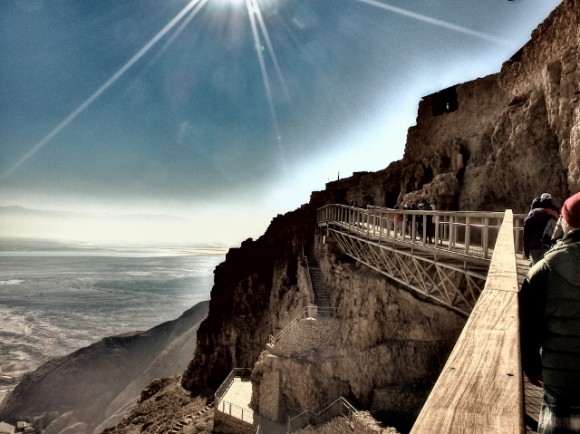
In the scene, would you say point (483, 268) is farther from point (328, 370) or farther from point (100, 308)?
point (100, 308)

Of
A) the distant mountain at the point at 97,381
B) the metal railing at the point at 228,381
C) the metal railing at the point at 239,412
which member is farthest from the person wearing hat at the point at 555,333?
the distant mountain at the point at 97,381

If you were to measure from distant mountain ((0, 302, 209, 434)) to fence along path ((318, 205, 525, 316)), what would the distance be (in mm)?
42813

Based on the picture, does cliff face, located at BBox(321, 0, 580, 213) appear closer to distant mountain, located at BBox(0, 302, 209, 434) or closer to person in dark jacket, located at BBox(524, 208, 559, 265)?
person in dark jacket, located at BBox(524, 208, 559, 265)

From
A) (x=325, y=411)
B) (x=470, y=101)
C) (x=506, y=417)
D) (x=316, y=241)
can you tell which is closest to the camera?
(x=506, y=417)

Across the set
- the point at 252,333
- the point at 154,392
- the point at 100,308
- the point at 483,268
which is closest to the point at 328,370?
the point at 483,268

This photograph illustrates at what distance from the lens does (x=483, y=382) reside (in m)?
1.13

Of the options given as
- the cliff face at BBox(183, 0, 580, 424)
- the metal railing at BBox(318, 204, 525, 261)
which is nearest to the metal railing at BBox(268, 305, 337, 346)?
the cliff face at BBox(183, 0, 580, 424)

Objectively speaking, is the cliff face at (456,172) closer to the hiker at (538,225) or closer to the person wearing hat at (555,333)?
the hiker at (538,225)

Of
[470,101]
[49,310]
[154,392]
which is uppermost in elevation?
[470,101]

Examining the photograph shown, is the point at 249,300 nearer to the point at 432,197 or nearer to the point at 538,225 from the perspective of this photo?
the point at 432,197

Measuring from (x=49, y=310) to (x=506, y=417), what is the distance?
10959 cm

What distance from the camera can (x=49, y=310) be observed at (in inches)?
3339

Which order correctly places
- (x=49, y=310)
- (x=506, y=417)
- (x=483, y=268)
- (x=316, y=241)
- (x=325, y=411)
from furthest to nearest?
(x=49, y=310) < (x=316, y=241) < (x=325, y=411) < (x=483, y=268) < (x=506, y=417)

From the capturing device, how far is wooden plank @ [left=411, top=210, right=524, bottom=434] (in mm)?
963
